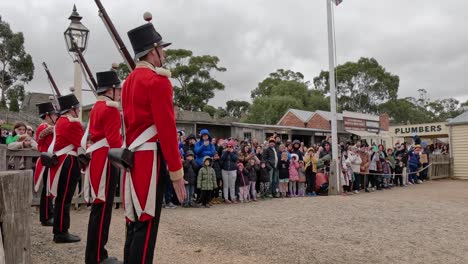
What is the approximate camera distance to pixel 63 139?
202 inches

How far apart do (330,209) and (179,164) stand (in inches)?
260

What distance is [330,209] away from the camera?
892 centimetres

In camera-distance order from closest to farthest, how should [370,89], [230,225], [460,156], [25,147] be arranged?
[230,225] < [25,147] < [460,156] < [370,89]

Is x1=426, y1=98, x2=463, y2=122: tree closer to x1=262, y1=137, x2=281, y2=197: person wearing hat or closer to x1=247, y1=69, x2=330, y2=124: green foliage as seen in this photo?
x1=247, y1=69, x2=330, y2=124: green foliage

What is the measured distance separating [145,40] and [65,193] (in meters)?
2.71

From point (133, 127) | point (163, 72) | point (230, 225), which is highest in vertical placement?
point (163, 72)

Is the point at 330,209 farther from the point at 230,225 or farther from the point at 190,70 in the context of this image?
the point at 190,70

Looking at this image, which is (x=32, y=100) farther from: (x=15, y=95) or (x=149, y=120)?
(x=149, y=120)

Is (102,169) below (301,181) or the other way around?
the other way around

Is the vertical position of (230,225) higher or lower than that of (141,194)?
lower

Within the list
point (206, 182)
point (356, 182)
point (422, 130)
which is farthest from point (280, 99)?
point (206, 182)

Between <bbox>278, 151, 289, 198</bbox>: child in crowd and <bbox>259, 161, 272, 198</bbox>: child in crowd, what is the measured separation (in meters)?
0.42

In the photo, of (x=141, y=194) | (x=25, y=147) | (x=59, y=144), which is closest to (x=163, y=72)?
(x=141, y=194)

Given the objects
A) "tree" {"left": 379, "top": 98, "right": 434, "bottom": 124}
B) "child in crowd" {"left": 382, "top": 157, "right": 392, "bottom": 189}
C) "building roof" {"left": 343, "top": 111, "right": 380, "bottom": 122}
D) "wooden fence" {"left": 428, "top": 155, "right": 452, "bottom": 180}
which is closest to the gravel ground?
"child in crowd" {"left": 382, "top": 157, "right": 392, "bottom": 189}
